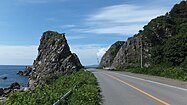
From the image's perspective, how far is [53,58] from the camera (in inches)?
4545

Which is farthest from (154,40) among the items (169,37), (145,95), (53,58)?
(145,95)

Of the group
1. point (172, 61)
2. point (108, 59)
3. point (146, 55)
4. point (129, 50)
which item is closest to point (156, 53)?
point (172, 61)

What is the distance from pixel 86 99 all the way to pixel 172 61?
56.2 m

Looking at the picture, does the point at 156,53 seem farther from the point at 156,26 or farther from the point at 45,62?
the point at 45,62

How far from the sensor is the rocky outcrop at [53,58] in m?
108

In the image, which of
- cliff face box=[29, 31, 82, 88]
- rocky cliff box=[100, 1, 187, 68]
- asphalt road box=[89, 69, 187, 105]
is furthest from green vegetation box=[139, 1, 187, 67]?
asphalt road box=[89, 69, 187, 105]

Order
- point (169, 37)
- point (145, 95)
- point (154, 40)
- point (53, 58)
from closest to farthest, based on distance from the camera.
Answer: point (145, 95)
point (169, 37)
point (154, 40)
point (53, 58)

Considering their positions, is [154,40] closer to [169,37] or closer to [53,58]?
[169,37]

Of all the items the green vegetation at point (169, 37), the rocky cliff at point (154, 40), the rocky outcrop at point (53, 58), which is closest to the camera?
the green vegetation at point (169, 37)

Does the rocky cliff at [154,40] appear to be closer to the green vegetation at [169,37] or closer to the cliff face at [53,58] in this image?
the green vegetation at [169,37]

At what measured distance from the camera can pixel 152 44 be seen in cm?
10056

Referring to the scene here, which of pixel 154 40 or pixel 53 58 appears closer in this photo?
pixel 154 40

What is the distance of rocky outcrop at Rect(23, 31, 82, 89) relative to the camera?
108 meters

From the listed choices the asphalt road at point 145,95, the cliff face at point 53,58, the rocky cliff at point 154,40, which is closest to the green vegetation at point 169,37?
the rocky cliff at point 154,40
